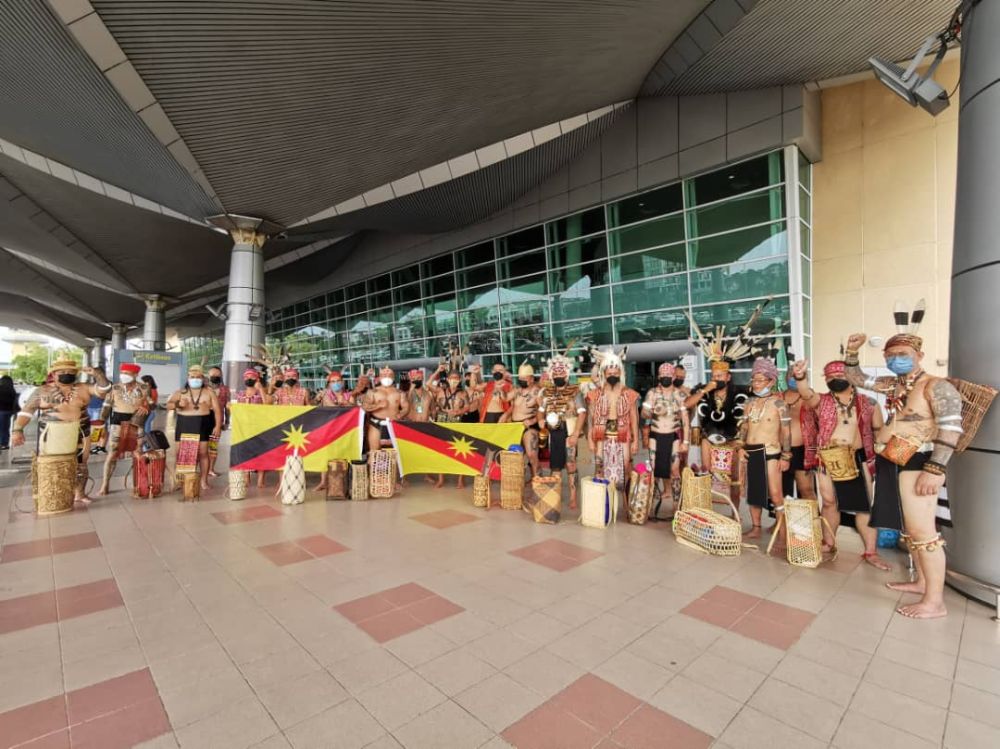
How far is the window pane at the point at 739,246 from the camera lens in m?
12.8

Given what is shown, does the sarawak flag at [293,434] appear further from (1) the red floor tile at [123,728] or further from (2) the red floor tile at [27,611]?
(1) the red floor tile at [123,728]

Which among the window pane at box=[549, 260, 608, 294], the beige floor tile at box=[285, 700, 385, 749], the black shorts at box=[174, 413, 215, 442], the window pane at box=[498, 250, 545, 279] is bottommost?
the beige floor tile at box=[285, 700, 385, 749]

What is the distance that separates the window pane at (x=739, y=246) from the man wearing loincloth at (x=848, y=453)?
958 centimetres

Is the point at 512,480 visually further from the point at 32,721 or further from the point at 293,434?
the point at 32,721

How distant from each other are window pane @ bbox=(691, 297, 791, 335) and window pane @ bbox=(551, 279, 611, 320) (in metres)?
3.17

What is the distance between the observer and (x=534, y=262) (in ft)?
61.6

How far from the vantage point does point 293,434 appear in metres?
7.45

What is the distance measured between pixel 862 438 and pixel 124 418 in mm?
9679

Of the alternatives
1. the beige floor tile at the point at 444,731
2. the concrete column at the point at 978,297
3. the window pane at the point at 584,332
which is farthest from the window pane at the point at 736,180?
the beige floor tile at the point at 444,731

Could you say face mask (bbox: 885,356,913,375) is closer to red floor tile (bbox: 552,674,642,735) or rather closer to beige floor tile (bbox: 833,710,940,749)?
beige floor tile (bbox: 833,710,940,749)

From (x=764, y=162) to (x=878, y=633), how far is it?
42.3 feet

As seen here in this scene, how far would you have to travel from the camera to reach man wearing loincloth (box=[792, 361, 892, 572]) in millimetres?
4594

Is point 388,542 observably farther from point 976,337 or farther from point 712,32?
point 712,32

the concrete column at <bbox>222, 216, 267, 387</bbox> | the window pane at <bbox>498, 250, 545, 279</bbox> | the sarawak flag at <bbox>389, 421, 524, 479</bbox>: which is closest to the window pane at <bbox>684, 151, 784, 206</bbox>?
the window pane at <bbox>498, 250, 545, 279</bbox>
